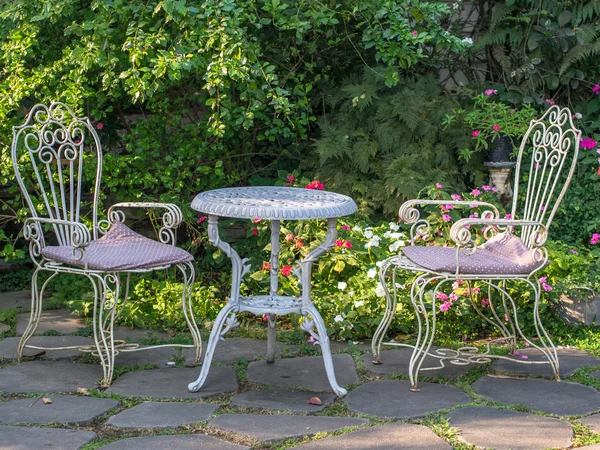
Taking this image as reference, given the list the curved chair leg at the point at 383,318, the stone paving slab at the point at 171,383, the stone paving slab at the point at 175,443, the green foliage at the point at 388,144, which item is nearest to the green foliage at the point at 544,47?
the green foliage at the point at 388,144

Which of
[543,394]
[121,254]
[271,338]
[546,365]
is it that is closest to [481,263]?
[543,394]

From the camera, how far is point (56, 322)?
178 inches

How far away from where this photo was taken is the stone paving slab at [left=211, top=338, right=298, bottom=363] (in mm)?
3947

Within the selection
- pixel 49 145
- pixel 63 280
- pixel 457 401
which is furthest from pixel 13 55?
pixel 457 401

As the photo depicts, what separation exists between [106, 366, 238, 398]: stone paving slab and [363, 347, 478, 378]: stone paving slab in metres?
0.67

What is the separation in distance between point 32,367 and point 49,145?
3.63ft

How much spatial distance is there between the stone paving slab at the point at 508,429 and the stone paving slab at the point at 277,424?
1.27 ft

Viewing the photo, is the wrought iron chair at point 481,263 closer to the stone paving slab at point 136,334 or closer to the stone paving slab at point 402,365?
the stone paving slab at point 402,365

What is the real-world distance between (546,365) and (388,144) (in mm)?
1809

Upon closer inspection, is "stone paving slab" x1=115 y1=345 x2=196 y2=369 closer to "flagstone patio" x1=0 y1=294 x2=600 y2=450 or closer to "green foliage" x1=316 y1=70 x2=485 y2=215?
"flagstone patio" x1=0 y1=294 x2=600 y2=450

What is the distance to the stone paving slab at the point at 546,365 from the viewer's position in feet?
12.2

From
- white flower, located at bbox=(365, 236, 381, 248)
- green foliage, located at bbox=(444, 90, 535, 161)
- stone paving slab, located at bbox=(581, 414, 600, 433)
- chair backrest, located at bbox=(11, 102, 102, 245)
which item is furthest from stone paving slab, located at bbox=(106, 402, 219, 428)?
green foliage, located at bbox=(444, 90, 535, 161)

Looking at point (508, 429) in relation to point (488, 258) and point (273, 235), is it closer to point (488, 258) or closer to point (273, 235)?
point (488, 258)

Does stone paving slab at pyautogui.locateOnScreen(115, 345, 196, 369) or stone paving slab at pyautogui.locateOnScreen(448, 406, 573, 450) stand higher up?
stone paving slab at pyautogui.locateOnScreen(448, 406, 573, 450)
